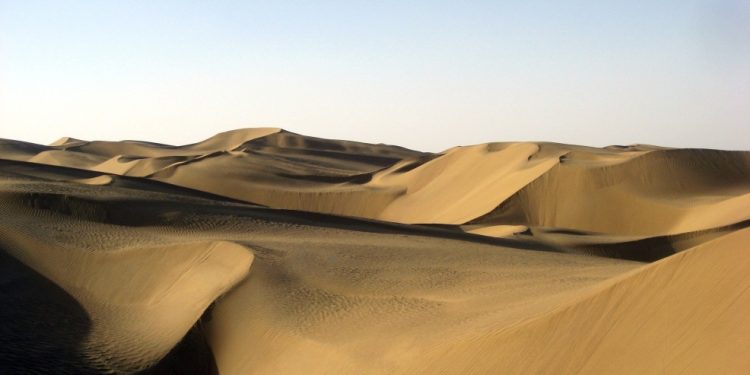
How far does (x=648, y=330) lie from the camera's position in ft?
21.7

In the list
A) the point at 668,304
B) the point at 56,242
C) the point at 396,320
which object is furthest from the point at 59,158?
the point at 668,304

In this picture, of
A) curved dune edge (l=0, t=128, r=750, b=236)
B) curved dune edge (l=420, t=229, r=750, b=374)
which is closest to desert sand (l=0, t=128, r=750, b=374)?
curved dune edge (l=420, t=229, r=750, b=374)

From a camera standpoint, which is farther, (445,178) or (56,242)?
(445,178)

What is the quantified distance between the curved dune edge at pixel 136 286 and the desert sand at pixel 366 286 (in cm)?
4

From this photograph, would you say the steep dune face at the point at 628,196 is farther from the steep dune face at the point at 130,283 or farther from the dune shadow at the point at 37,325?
the dune shadow at the point at 37,325

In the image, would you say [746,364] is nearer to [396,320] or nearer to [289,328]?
[396,320]

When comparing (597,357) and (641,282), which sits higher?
(641,282)

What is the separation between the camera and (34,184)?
20.9 metres

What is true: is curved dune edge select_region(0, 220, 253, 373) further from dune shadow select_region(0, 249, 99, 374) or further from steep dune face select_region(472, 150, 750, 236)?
steep dune face select_region(472, 150, 750, 236)

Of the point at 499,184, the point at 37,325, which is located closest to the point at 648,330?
the point at 37,325

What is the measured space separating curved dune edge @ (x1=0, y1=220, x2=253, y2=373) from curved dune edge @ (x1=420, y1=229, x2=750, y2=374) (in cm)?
445

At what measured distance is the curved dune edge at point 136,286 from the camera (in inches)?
428

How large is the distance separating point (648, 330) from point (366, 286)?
5.65 m

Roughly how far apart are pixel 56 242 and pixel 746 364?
13.0 metres
